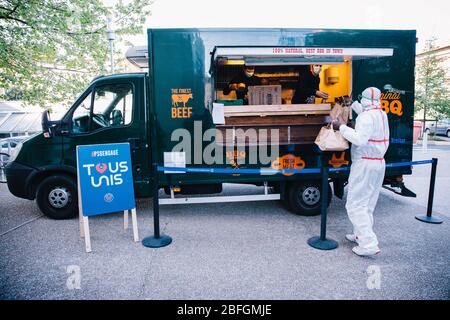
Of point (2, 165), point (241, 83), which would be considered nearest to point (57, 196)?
point (241, 83)

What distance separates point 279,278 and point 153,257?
1.60 m

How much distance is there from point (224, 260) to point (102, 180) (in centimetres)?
198

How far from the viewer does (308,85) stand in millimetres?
5758

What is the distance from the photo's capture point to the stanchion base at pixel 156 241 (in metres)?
4.18

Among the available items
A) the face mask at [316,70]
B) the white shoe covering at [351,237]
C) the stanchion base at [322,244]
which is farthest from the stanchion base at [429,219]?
the face mask at [316,70]

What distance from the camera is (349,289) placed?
3143 mm

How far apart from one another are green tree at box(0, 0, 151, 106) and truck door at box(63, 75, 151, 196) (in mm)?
4470

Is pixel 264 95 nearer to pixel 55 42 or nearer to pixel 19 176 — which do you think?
pixel 19 176

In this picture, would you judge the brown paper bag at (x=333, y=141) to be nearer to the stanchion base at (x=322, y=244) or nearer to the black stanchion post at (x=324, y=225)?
the black stanchion post at (x=324, y=225)

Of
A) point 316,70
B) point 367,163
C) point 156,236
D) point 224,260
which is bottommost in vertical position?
point 224,260

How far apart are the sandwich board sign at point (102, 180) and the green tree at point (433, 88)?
956 inches

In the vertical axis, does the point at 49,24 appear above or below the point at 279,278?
above
